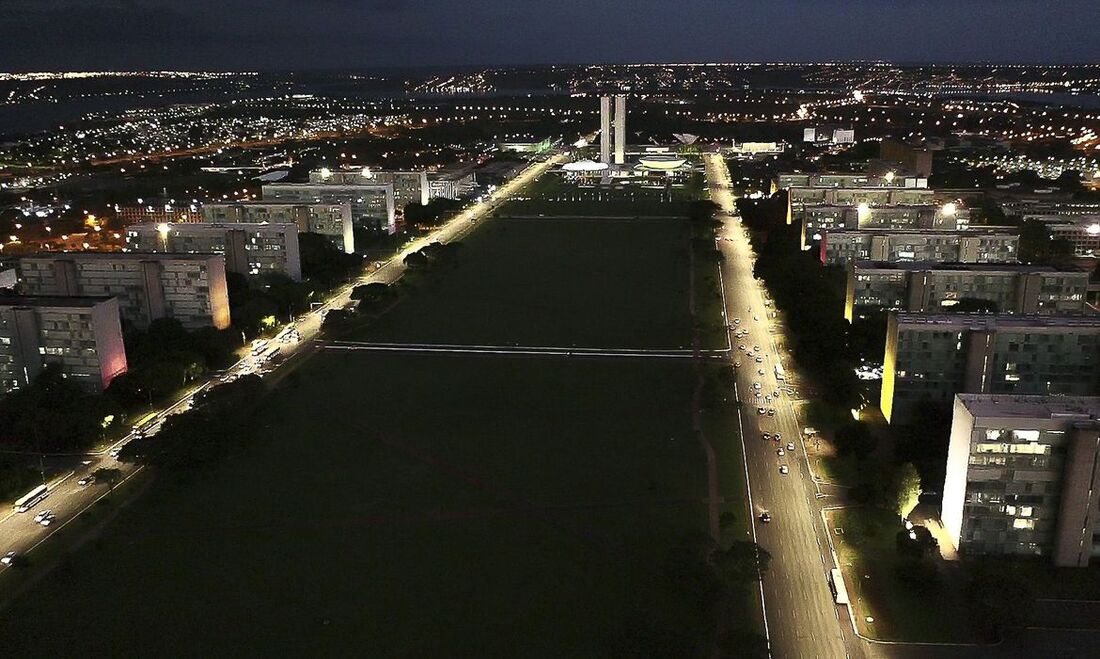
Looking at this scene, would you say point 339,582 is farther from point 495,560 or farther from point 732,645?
point 732,645

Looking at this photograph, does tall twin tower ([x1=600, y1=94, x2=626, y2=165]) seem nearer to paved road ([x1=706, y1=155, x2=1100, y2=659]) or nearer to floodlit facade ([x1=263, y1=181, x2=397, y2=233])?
floodlit facade ([x1=263, y1=181, x2=397, y2=233])

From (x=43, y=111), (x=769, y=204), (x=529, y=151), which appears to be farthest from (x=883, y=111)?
(x=43, y=111)

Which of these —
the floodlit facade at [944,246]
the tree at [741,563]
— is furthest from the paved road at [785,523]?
the floodlit facade at [944,246]

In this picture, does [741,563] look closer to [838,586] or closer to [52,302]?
[838,586]

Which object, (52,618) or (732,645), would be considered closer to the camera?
(732,645)

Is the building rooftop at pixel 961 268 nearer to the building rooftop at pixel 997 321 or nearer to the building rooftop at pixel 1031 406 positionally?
the building rooftop at pixel 997 321
